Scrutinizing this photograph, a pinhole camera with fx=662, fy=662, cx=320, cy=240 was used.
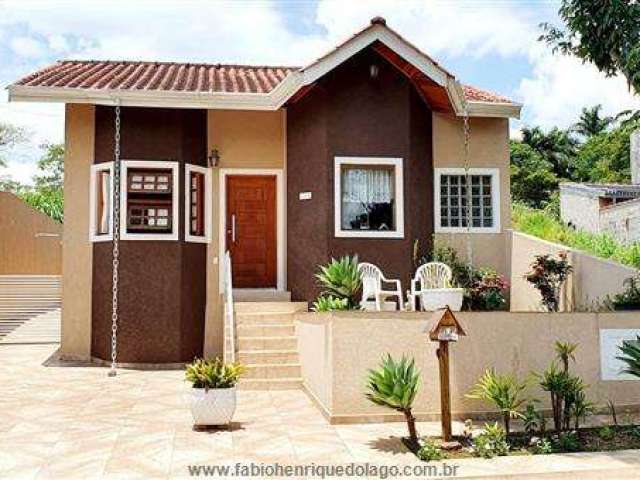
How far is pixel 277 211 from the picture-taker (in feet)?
45.9

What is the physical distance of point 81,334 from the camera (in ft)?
43.7

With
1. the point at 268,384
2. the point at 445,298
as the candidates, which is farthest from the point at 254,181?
the point at 445,298

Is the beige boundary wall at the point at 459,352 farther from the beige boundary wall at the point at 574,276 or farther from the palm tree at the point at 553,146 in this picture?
the palm tree at the point at 553,146

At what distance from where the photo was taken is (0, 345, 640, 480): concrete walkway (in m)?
6.57

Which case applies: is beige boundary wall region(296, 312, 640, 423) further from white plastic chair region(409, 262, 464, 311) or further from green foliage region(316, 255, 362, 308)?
white plastic chair region(409, 262, 464, 311)

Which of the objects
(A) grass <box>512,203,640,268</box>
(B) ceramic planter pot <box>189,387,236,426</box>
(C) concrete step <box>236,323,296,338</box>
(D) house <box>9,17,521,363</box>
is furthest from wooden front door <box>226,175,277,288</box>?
(B) ceramic planter pot <box>189,387,236,426</box>

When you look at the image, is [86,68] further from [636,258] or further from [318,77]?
[636,258]

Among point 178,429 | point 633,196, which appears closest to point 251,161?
point 178,429

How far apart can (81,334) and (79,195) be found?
2.81 meters

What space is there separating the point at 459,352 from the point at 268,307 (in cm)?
489

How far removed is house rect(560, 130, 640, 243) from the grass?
11.1 meters

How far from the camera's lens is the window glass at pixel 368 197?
13008mm

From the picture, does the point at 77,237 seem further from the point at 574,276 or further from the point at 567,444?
the point at 567,444

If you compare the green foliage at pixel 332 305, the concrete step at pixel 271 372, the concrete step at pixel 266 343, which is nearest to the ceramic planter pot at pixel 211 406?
the green foliage at pixel 332 305
